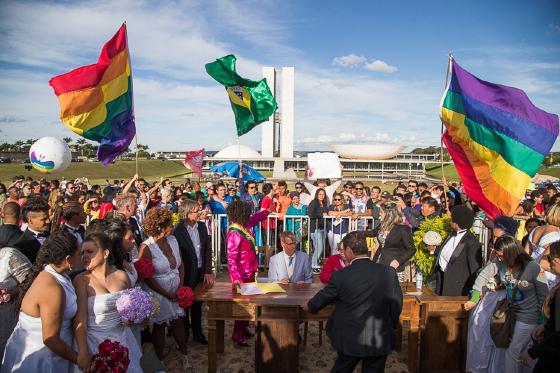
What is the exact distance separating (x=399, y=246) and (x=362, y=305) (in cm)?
232

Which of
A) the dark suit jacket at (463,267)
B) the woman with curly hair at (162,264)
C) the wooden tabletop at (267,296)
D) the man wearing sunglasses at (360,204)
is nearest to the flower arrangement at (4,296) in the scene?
the woman with curly hair at (162,264)

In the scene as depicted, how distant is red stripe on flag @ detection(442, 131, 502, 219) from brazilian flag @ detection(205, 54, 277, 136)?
11.3 feet

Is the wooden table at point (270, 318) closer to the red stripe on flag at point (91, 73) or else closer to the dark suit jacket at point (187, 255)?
the dark suit jacket at point (187, 255)

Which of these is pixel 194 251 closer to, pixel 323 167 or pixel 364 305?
pixel 364 305

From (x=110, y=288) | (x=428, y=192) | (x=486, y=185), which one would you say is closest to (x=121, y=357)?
(x=110, y=288)

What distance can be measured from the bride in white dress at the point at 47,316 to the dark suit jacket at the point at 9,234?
143cm

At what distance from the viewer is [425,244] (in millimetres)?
5621

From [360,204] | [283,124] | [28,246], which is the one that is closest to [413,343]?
[28,246]

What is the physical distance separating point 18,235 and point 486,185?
588cm

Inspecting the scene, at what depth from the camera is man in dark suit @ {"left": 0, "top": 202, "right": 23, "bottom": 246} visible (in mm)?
4031

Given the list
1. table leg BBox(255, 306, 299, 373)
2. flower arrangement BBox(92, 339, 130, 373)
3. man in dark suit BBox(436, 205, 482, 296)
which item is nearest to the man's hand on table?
table leg BBox(255, 306, 299, 373)

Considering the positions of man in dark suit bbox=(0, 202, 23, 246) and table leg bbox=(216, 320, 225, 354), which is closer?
man in dark suit bbox=(0, 202, 23, 246)

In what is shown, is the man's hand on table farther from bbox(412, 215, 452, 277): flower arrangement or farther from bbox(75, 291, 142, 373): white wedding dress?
bbox(412, 215, 452, 277): flower arrangement

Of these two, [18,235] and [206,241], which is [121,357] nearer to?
[18,235]
